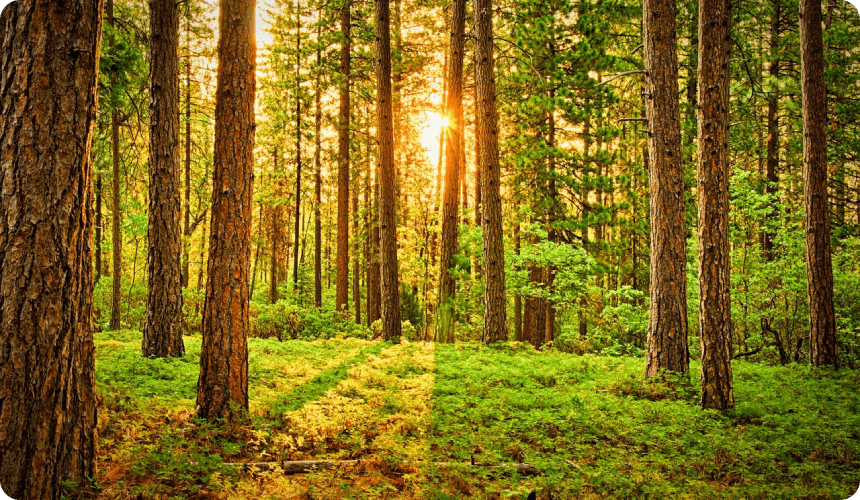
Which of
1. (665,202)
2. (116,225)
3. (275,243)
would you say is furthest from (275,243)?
(665,202)

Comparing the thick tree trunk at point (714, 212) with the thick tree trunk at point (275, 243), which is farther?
the thick tree trunk at point (275, 243)

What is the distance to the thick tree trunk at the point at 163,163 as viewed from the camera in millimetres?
8305

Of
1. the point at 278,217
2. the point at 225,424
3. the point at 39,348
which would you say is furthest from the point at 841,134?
the point at 278,217

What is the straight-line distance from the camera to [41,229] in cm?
322

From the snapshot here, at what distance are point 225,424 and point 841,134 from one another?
18842mm

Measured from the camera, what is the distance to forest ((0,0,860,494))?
11.0 ft

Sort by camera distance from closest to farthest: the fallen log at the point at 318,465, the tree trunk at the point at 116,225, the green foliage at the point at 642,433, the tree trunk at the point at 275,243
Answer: the fallen log at the point at 318,465
the green foliage at the point at 642,433
the tree trunk at the point at 116,225
the tree trunk at the point at 275,243

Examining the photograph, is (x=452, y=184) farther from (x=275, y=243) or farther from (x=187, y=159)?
(x=275, y=243)

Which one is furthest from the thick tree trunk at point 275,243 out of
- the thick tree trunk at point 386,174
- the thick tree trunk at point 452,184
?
the thick tree trunk at point 452,184

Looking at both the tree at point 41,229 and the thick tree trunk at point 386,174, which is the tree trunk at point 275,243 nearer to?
the thick tree trunk at point 386,174

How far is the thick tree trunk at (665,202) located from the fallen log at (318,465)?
5.07m

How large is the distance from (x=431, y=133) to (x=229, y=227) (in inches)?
799

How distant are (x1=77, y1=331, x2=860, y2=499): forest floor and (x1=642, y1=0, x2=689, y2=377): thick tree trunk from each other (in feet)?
2.72

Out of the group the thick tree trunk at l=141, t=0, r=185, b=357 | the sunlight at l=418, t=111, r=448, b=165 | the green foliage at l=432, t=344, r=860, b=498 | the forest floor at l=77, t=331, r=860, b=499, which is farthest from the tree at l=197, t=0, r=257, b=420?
the sunlight at l=418, t=111, r=448, b=165
